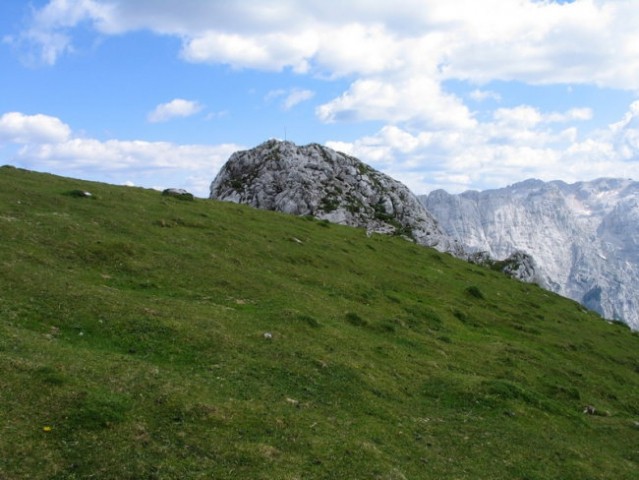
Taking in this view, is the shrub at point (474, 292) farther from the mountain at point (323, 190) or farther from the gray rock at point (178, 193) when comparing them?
the mountain at point (323, 190)

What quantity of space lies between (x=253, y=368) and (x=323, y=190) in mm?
83338

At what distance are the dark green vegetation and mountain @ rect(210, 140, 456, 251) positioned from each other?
50397mm

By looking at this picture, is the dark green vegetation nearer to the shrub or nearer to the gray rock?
the shrub

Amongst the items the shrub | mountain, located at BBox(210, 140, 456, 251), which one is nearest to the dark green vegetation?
the shrub

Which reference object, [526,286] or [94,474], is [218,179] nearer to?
[526,286]

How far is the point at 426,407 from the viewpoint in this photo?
2445cm

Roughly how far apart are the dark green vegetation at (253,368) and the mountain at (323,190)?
5040cm

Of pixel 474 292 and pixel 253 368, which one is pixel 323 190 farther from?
pixel 253 368

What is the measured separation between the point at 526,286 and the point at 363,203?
41.5 m

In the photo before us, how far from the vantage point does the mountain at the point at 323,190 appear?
10006 centimetres

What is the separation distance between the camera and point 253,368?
22.9 meters

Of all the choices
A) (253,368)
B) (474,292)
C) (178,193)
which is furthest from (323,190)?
(253,368)

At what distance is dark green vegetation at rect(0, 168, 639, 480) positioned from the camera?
16141 millimetres

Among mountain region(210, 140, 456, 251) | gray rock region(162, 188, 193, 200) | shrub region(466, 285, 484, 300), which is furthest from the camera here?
mountain region(210, 140, 456, 251)
